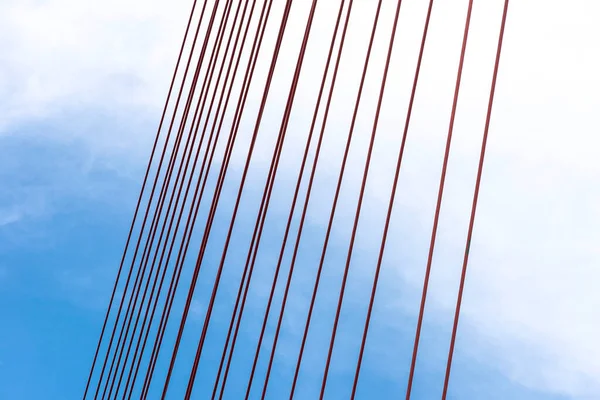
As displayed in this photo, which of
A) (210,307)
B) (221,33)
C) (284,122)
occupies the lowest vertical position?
(210,307)

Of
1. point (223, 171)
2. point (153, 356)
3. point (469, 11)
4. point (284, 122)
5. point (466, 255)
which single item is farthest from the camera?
point (153, 356)

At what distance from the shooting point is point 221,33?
20.4 feet

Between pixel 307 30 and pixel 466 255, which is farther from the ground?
pixel 307 30

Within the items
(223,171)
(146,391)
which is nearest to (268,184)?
(223,171)

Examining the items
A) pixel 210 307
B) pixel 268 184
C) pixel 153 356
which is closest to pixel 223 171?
pixel 268 184

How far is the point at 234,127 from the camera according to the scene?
4941mm

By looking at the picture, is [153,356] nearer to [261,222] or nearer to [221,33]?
[261,222]

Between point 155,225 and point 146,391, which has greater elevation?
point 155,225

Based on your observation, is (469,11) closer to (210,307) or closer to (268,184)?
(268,184)

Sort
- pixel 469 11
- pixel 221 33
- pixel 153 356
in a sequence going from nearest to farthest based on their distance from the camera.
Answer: pixel 469 11 → pixel 153 356 → pixel 221 33

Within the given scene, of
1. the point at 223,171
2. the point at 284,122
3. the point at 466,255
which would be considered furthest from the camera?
the point at 223,171

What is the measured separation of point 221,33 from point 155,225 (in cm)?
191

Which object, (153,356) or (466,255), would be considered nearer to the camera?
(466,255)

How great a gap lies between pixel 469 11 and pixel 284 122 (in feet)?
4.46
